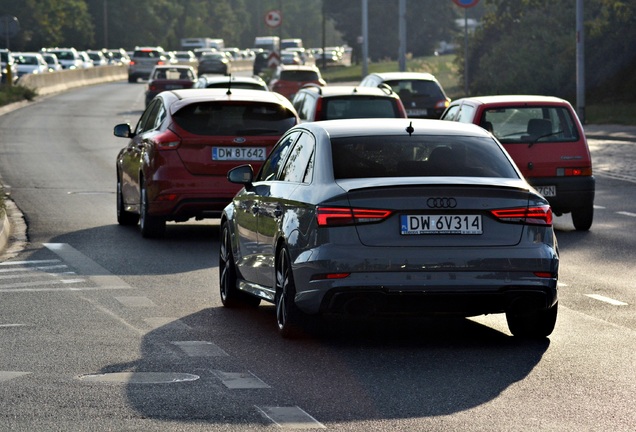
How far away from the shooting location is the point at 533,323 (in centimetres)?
1014

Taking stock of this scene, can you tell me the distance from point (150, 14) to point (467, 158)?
465 ft

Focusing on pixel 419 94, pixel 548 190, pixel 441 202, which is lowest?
pixel 419 94

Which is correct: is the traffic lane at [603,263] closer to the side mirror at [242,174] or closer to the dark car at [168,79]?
the side mirror at [242,174]

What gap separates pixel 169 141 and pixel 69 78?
59965 mm

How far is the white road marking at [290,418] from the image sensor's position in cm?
737

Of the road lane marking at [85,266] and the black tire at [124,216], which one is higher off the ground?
the road lane marking at [85,266]

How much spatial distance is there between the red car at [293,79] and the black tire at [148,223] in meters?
32.2

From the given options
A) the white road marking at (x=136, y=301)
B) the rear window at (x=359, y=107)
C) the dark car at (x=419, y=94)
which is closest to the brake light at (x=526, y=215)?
the white road marking at (x=136, y=301)

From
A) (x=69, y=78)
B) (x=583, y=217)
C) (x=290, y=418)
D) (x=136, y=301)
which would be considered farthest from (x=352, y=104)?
(x=69, y=78)

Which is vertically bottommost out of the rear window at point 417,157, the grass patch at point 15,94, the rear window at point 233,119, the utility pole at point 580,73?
the grass patch at point 15,94

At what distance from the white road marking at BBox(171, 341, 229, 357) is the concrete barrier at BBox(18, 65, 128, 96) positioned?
5357 cm

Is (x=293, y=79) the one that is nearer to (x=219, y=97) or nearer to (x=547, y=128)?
(x=547, y=128)

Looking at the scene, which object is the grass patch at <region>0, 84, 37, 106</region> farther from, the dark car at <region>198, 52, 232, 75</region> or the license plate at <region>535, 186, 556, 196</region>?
the license plate at <region>535, 186, 556, 196</region>

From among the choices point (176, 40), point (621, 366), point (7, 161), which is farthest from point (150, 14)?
point (621, 366)
